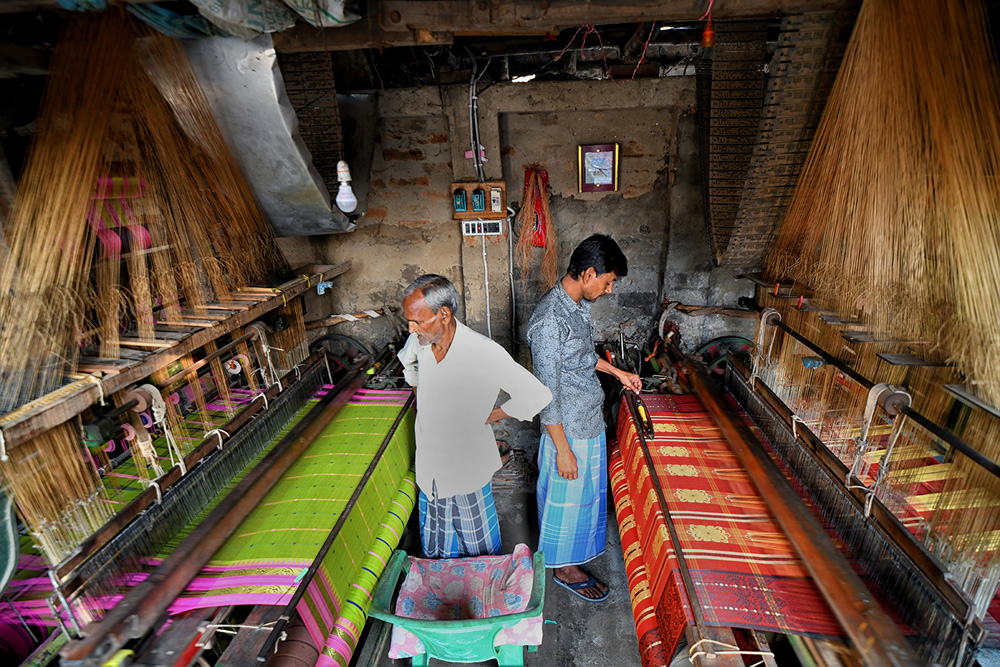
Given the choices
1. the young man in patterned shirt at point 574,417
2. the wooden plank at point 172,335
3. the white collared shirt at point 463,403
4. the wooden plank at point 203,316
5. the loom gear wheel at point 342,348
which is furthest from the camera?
the loom gear wheel at point 342,348

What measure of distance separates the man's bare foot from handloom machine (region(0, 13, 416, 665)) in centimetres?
108

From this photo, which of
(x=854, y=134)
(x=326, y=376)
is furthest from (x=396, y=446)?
(x=854, y=134)

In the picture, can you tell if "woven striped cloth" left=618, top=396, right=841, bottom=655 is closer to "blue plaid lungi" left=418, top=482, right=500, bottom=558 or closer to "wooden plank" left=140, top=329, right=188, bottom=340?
"blue plaid lungi" left=418, top=482, right=500, bottom=558

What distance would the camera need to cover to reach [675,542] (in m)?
2.04

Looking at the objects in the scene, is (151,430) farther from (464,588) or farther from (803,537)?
(803,537)

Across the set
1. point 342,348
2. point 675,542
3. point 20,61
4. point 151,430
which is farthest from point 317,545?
point 342,348

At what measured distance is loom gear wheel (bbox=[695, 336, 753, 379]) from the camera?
433 centimetres

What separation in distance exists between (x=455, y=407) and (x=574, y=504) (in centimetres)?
107

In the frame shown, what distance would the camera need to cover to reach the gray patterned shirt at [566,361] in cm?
252

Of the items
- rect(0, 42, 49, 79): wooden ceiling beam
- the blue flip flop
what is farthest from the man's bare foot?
rect(0, 42, 49, 79): wooden ceiling beam

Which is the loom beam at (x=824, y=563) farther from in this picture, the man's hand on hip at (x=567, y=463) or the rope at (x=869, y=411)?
the man's hand on hip at (x=567, y=463)

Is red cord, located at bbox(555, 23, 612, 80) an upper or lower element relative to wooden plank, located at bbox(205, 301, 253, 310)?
upper

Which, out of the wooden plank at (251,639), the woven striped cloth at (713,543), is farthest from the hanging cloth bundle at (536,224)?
the wooden plank at (251,639)

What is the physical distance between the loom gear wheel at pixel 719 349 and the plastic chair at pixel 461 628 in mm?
2826
